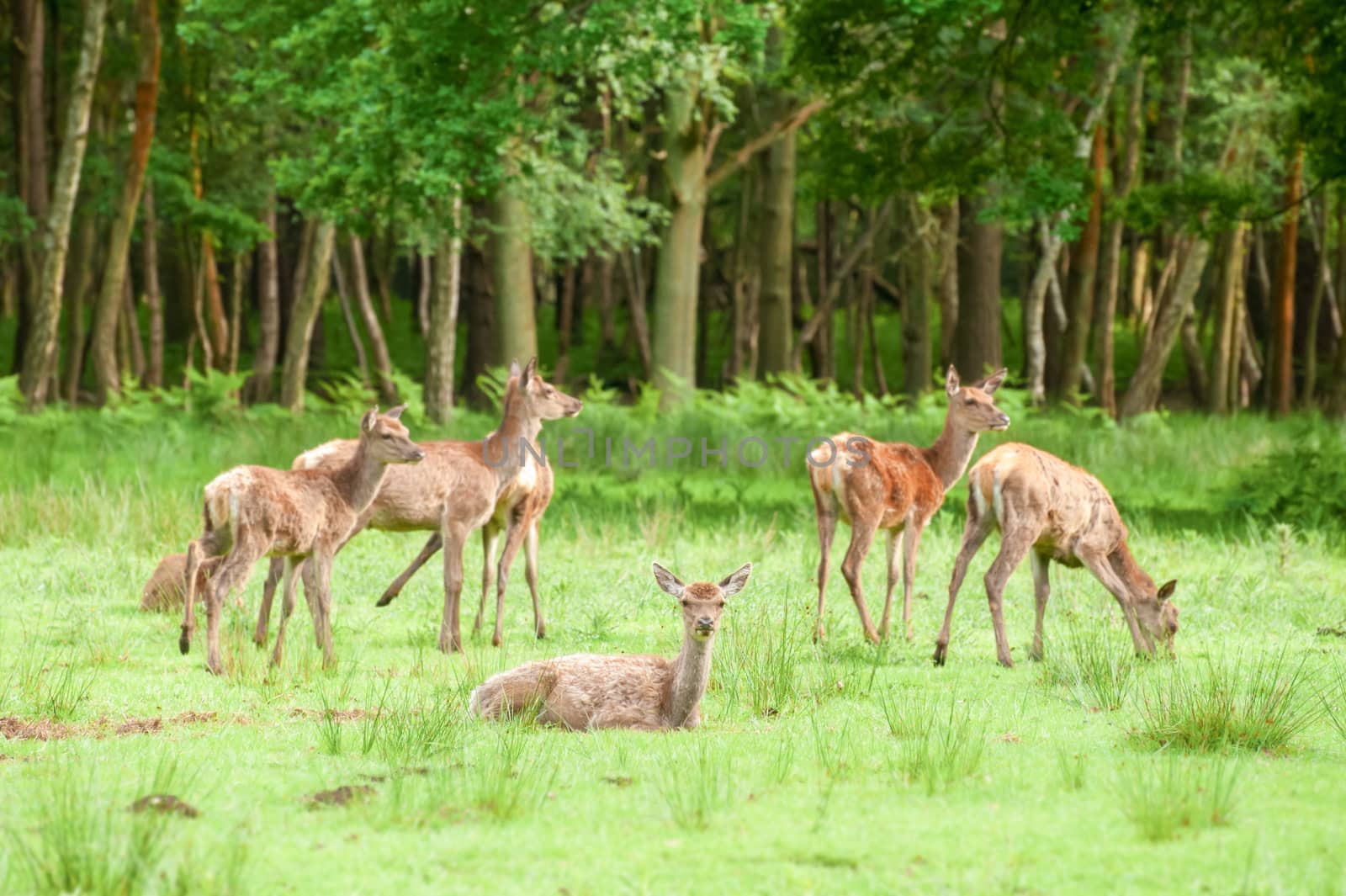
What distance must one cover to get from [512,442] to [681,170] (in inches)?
579

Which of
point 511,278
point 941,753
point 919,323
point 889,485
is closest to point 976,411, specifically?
point 889,485

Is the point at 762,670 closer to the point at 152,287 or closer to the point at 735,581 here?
the point at 735,581

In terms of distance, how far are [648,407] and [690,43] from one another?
692 cm

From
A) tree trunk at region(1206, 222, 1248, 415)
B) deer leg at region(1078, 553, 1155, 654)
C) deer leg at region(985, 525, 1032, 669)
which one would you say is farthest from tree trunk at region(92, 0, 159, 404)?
tree trunk at region(1206, 222, 1248, 415)

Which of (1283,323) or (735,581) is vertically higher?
(1283,323)

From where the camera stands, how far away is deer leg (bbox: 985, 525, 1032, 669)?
975 cm

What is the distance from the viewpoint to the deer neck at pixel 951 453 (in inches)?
464

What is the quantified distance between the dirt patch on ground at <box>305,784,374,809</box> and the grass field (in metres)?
0.02

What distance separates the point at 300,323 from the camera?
86.9 feet

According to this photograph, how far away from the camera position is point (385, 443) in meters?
10.4

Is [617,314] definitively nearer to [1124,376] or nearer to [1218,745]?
[1124,376]

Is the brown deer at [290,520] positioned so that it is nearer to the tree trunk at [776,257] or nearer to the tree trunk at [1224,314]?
the tree trunk at [776,257]

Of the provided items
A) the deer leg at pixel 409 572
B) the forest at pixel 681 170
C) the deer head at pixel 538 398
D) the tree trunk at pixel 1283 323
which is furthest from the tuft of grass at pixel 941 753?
the tree trunk at pixel 1283 323

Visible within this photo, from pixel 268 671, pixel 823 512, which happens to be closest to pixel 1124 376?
pixel 823 512
